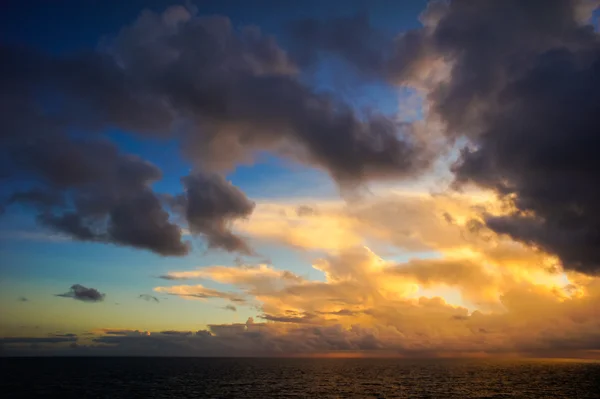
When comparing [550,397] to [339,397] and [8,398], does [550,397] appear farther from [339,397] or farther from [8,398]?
[8,398]

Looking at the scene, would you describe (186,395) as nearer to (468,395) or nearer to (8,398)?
(8,398)

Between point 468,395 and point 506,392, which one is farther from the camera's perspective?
point 506,392

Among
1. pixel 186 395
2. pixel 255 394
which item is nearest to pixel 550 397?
pixel 255 394

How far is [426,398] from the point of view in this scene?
98.6 meters

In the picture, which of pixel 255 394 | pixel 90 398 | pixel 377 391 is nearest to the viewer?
pixel 90 398

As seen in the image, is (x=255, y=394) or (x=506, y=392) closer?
(x=255, y=394)

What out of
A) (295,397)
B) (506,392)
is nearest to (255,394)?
(295,397)

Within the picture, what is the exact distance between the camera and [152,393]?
10594 cm

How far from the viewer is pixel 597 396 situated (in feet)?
354

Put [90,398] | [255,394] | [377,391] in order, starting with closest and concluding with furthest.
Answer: [90,398] < [255,394] < [377,391]

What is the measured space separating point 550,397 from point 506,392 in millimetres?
11156

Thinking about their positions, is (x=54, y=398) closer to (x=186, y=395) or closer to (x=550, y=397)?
(x=186, y=395)

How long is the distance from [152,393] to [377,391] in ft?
193

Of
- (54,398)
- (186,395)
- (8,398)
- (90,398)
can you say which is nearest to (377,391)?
(186,395)
